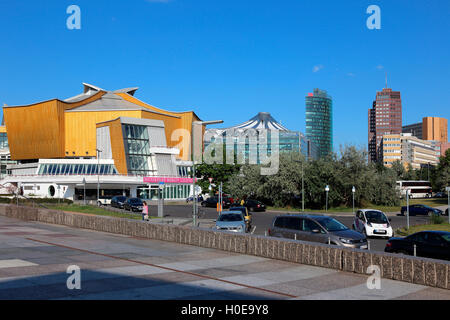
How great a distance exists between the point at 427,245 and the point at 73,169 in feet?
218

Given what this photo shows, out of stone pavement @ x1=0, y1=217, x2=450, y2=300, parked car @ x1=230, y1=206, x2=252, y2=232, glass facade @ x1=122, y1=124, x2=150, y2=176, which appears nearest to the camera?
stone pavement @ x1=0, y1=217, x2=450, y2=300

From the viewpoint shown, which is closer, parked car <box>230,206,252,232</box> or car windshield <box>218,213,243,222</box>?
car windshield <box>218,213,243,222</box>

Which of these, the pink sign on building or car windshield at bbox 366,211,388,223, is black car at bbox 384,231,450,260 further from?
the pink sign on building

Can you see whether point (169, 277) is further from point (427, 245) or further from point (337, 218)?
point (337, 218)

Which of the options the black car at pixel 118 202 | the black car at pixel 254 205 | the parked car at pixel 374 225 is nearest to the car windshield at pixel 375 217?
the parked car at pixel 374 225

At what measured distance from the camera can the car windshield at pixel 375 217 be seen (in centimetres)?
2485

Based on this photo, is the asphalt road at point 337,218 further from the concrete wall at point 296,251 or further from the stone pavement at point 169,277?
the stone pavement at point 169,277

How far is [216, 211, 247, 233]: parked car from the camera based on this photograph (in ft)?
77.4

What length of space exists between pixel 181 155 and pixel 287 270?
275 feet

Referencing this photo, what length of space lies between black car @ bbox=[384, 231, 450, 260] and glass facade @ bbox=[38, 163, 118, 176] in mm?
62187

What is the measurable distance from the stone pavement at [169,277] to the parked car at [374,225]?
10754 mm

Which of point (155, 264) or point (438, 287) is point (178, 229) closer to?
point (155, 264)

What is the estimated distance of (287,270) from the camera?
13594mm

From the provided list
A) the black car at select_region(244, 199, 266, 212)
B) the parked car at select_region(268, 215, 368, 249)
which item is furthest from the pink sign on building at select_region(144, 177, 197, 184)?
the parked car at select_region(268, 215, 368, 249)
